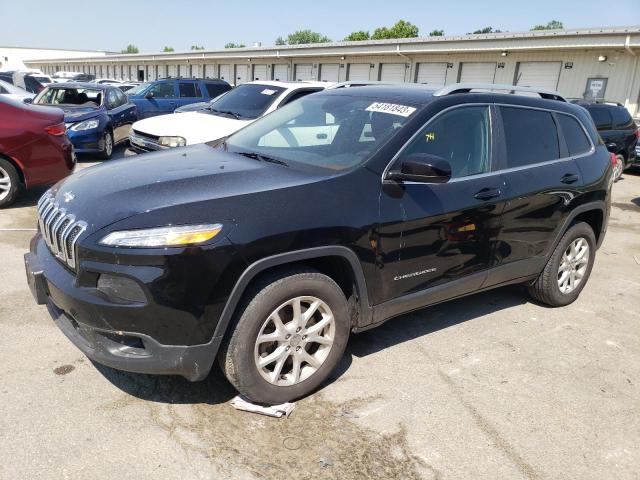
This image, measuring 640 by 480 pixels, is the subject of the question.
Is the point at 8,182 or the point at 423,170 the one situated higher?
the point at 423,170

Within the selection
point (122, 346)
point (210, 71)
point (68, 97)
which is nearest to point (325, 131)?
point (122, 346)

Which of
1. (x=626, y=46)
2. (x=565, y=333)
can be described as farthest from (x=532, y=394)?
(x=626, y=46)

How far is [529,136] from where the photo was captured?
4.15 metres

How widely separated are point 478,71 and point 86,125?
1615cm

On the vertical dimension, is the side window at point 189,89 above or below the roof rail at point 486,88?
below

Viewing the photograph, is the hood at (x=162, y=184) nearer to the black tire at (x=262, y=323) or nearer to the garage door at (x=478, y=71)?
the black tire at (x=262, y=323)

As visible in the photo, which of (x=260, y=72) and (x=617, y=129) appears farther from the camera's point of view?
(x=260, y=72)

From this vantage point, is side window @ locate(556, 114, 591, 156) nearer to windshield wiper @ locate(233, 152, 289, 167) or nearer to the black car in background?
windshield wiper @ locate(233, 152, 289, 167)

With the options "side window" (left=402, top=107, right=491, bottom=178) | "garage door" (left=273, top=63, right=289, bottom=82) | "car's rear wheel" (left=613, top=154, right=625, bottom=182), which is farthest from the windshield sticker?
"garage door" (left=273, top=63, right=289, bottom=82)

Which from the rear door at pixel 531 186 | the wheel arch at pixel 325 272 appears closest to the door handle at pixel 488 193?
the rear door at pixel 531 186

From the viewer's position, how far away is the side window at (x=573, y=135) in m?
4.53

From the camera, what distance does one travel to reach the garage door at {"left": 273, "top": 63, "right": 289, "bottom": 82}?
3125 centimetres

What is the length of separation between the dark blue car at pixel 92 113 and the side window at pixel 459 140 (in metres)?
8.11

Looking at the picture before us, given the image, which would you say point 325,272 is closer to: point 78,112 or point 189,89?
point 78,112
